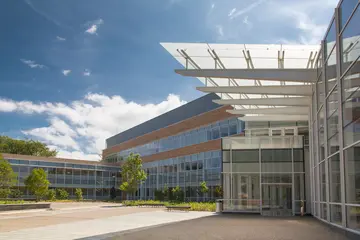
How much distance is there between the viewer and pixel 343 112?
50.0ft

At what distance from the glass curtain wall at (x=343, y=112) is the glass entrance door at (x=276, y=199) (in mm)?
8848

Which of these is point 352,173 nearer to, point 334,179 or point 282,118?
point 334,179

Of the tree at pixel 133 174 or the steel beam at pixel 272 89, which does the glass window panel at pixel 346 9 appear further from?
the tree at pixel 133 174

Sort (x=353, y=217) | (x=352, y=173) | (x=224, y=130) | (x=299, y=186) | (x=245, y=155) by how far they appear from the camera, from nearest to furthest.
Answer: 1. (x=352, y=173)
2. (x=353, y=217)
3. (x=299, y=186)
4. (x=245, y=155)
5. (x=224, y=130)

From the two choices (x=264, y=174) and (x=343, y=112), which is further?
(x=264, y=174)

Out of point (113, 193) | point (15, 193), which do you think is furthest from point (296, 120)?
point (113, 193)

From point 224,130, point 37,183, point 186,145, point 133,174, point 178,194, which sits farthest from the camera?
point 186,145

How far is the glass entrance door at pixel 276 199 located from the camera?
28.8 m

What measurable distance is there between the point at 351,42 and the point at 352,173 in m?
4.04

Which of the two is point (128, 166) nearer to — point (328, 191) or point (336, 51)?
point (328, 191)

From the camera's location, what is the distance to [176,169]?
52656 mm

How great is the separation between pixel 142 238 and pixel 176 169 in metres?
38.5

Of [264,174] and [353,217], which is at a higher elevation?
[264,174]

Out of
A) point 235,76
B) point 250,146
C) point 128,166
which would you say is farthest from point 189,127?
point 235,76
